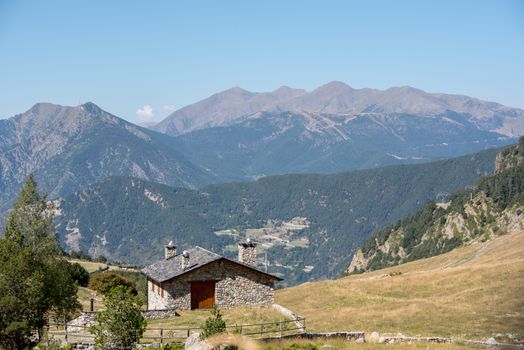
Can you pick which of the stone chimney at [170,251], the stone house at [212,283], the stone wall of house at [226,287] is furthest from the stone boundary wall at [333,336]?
the stone chimney at [170,251]

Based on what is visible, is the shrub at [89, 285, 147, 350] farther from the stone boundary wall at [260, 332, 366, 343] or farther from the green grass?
the stone boundary wall at [260, 332, 366, 343]

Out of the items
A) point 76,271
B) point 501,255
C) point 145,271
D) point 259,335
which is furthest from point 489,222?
point 259,335

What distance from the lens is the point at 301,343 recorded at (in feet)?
108

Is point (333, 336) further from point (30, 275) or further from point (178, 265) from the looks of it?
point (178, 265)

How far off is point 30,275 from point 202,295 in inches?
719

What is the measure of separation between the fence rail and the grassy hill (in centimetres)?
446

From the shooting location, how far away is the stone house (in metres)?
52.4

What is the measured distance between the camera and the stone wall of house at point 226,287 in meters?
52.4

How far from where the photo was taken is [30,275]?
3728 centimetres

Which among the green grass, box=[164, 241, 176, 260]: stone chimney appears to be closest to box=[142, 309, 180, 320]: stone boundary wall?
the green grass

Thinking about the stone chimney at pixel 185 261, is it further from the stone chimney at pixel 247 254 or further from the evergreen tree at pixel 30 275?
the evergreen tree at pixel 30 275

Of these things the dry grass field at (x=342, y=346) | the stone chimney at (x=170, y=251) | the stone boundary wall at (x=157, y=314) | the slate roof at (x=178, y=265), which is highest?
the stone chimney at (x=170, y=251)

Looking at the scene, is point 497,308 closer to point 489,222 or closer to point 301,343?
point 301,343

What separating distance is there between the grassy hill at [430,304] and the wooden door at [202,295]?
779cm
